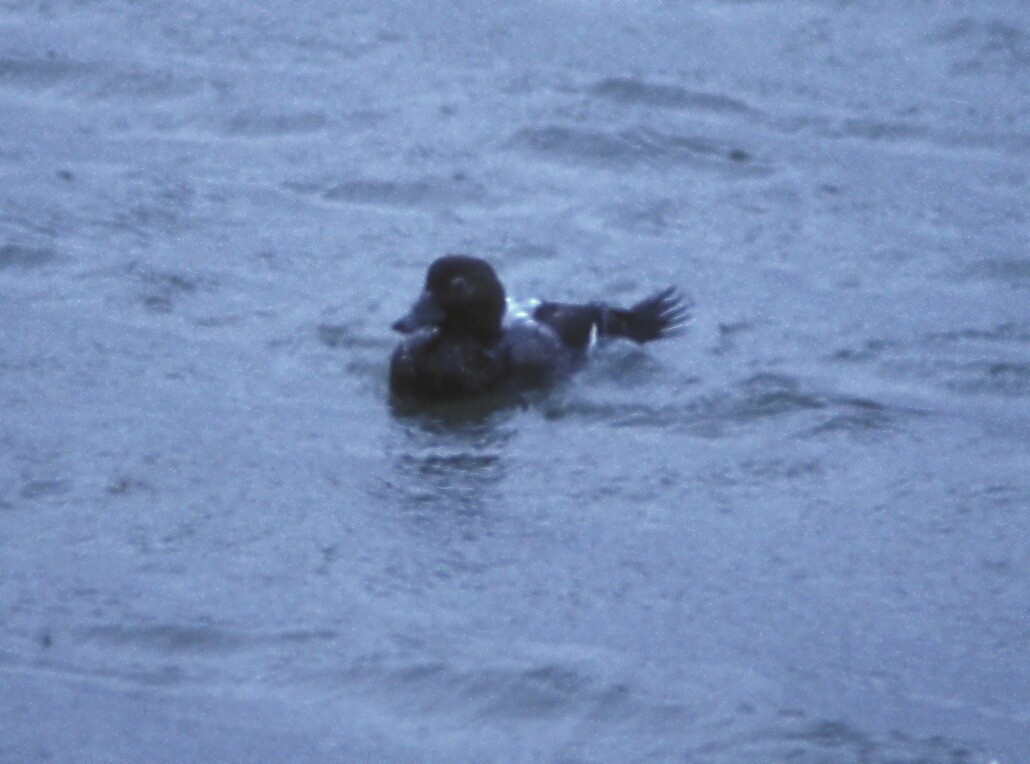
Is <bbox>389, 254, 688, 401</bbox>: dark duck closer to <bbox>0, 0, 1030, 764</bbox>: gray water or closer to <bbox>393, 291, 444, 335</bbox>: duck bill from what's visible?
<bbox>393, 291, 444, 335</bbox>: duck bill

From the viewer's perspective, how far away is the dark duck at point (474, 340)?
27.0 feet

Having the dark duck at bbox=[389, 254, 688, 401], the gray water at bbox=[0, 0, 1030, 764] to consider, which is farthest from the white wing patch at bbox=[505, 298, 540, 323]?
the gray water at bbox=[0, 0, 1030, 764]

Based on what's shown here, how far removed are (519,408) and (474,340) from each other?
37cm

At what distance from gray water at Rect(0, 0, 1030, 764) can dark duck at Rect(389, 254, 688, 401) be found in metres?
0.13

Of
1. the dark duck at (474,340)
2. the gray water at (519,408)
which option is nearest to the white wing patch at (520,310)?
the dark duck at (474,340)

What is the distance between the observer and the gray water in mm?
5988

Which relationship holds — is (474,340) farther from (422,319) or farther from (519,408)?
(519,408)

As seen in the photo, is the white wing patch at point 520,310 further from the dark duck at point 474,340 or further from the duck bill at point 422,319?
the duck bill at point 422,319

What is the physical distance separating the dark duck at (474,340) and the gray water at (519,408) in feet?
0.42

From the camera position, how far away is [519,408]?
822cm

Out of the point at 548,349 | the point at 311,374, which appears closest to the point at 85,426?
the point at 311,374

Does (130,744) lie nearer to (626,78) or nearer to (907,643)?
(907,643)

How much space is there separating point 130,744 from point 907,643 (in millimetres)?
2092

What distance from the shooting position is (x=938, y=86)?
11375 mm
